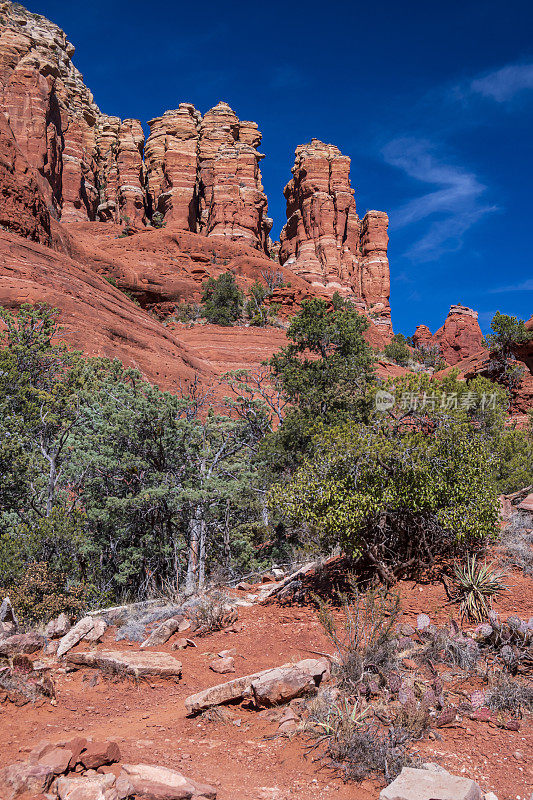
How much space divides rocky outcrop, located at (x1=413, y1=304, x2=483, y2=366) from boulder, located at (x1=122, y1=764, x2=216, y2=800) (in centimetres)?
6506

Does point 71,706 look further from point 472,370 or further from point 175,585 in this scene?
point 472,370

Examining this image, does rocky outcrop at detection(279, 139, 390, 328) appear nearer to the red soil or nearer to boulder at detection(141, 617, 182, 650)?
boulder at detection(141, 617, 182, 650)

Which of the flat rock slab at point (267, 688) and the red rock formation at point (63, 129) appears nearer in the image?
the flat rock slab at point (267, 688)

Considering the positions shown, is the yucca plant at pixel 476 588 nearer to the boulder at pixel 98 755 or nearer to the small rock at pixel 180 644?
the small rock at pixel 180 644

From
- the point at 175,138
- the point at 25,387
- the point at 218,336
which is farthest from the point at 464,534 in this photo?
the point at 175,138

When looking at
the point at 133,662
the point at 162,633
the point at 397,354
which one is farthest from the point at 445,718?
the point at 397,354

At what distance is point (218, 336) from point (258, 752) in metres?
33.6

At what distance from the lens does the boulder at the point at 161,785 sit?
3.27 meters

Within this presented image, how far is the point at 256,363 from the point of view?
106ft

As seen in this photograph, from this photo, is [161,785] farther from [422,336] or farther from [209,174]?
[422,336]

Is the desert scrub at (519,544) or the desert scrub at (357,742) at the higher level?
the desert scrub at (519,544)

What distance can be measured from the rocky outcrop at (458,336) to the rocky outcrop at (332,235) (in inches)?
373

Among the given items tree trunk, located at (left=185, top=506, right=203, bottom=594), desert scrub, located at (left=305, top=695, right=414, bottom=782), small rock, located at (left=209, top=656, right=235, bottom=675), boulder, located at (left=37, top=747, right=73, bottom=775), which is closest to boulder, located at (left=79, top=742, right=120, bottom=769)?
boulder, located at (left=37, top=747, right=73, bottom=775)

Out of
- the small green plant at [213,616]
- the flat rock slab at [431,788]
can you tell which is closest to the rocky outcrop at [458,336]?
the small green plant at [213,616]
